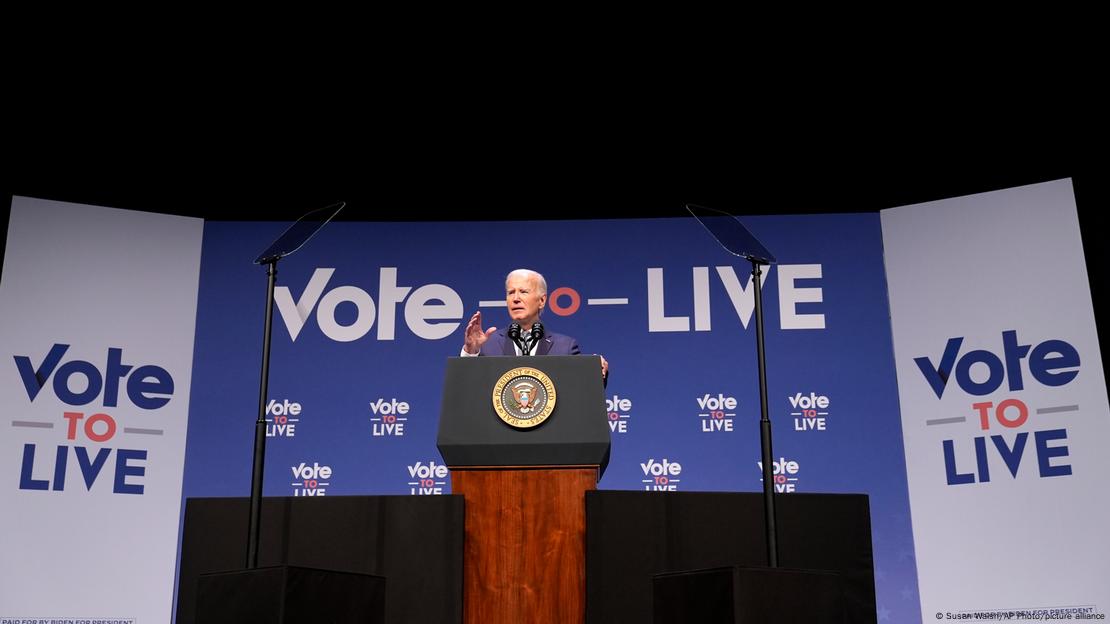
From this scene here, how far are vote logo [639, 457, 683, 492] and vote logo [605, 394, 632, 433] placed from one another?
22 centimetres

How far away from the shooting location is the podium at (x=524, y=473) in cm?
288

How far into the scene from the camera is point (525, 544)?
9.48 feet

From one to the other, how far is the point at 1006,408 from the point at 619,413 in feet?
6.35

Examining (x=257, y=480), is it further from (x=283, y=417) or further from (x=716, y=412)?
(x=716, y=412)

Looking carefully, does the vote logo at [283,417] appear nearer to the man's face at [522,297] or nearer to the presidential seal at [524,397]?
the man's face at [522,297]

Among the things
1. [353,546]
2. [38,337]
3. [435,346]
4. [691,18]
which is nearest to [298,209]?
[435,346]

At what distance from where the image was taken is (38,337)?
18.3 ft

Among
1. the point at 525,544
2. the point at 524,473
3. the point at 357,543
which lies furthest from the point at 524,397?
the point at 357,543

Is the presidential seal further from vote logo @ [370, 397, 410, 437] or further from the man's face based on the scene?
vote logo @ [370, 397, 410, 437]

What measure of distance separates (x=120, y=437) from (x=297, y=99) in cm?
196

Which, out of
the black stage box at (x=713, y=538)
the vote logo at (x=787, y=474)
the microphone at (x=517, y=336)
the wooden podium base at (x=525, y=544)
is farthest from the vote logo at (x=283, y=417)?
the black stage box at (x=713, y=538)

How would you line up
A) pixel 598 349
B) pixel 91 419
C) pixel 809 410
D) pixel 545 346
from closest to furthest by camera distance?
1. pixel 545 346
2. pixel 91 419
3. pixel 809 410
4. pixel 598 349

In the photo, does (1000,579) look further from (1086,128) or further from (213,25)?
(213,25)

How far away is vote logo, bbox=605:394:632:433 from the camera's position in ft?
18.9
